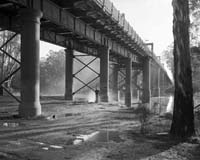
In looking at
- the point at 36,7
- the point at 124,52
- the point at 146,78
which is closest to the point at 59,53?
the point at 146,78

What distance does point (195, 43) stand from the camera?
25.1 meters

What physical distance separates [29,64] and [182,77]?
756 centimetres

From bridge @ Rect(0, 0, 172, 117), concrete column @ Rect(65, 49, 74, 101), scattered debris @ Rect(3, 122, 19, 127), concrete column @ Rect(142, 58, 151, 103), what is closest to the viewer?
scattered debris @ Rect(3, 122, 19, 127)

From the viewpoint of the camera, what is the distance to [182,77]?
850 centimetres

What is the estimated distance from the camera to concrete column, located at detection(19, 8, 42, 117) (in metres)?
12.6

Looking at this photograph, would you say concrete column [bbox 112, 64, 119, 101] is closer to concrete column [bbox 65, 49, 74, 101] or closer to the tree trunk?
concrete column [bbox 65, 49, 74, 101]

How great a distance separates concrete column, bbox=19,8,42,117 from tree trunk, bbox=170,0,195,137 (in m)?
7.13

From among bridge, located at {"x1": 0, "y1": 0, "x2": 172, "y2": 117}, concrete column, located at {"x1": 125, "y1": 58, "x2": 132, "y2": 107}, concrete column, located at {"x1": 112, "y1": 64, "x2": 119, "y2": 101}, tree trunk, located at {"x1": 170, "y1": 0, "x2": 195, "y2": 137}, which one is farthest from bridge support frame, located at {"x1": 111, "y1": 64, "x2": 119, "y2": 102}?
tree trunk, located at {"x1": 170, "y1": 0, "x2": 195, "y2": 137}

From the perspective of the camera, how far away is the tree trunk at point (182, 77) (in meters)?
8.45

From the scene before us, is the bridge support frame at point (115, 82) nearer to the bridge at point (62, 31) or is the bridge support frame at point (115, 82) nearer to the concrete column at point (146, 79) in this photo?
the concrete column at point (146, 79)

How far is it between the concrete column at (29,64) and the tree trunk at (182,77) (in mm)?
7130

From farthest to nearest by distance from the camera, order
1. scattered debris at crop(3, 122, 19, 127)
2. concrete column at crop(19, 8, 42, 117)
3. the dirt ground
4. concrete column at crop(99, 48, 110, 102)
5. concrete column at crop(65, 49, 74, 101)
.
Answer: concrete column at crop(65, 49, 74, 101) < concrete column at crop(99, 48, 110, 102) < concrete column at crop(19, 8, 42, 117) < scattered debris at crop(3, 122, 19, 127) < the dirt ground

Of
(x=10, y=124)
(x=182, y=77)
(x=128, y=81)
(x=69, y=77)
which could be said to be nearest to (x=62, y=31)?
(x=69, y=77)

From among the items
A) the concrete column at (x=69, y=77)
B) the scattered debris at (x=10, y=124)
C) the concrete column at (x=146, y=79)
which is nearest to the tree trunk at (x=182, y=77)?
the scattered debris at (x=10, y=124)
